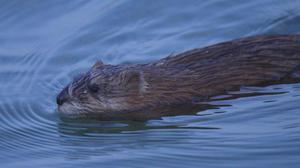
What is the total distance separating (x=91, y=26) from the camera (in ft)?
33.6

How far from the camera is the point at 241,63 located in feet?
26.0

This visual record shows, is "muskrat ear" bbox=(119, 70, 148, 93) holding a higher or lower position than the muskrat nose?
higher

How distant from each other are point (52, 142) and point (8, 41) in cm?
310

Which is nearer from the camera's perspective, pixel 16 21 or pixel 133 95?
pixel 133 95

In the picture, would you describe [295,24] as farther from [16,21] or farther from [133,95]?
[16,21]

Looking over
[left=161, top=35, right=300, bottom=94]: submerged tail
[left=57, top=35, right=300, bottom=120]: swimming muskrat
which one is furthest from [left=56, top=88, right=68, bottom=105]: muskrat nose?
[left=161, top=35, right=300, bottom=94]: submerged tail

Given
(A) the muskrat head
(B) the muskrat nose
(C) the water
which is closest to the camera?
(C) the water

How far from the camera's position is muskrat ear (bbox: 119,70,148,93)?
7.85 meters

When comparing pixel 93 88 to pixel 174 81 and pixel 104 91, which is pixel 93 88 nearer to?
pixel 104 91

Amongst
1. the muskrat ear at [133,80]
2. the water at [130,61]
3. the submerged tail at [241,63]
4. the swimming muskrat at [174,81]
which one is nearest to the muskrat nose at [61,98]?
the swimming muskrat at [174,81]

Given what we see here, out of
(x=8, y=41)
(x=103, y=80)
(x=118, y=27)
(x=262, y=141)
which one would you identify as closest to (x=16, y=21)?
(x=8, y=41)

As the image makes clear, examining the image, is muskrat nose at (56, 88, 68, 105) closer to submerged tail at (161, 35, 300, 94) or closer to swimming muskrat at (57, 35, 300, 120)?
swimming muskrat at (57, 35, 300, 120)

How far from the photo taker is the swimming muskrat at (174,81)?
781 centimetres

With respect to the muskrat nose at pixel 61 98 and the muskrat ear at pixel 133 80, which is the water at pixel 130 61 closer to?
the muskrat nose at pixel 61 98
